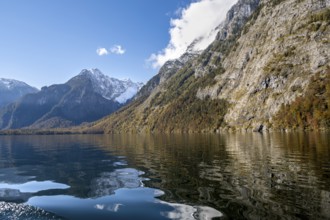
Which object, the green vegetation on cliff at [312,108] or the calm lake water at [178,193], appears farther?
the green vegetation on cliff at [312,108]

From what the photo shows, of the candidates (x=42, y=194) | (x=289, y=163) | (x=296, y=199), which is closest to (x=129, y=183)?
(x=42, y=194)

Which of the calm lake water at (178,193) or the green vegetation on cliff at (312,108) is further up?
the green vegetation on cliff at (312,108)

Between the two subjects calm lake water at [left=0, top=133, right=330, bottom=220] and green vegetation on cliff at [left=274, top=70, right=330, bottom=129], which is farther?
green vegetation on cliff at [left=274, top=70, right=330, bottom=129]

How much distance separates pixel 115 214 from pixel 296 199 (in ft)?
43.0

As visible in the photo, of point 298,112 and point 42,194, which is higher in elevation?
point 298,112

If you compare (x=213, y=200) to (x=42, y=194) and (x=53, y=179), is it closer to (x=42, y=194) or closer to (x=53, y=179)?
(x=42, y=194)

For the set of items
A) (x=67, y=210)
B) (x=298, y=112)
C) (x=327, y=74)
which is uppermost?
(x=327, y=74)

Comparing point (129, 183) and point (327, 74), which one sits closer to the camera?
point (129, 183)

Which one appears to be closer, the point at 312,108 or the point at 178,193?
the point at 178,193

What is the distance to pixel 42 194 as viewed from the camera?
28.3 metres

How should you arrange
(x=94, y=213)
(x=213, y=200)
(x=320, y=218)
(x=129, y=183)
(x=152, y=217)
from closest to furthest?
(x=320, y=218) < (x=152, y=217) < (x=94, y=213) < (x=213, y=200) < (x=129, y=183)

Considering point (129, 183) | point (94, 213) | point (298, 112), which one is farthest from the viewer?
point (298, 112)

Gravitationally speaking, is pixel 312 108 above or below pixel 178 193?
above

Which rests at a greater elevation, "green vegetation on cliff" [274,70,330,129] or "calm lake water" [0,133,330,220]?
"green vegetation on cliff" [274,70,330,129]
